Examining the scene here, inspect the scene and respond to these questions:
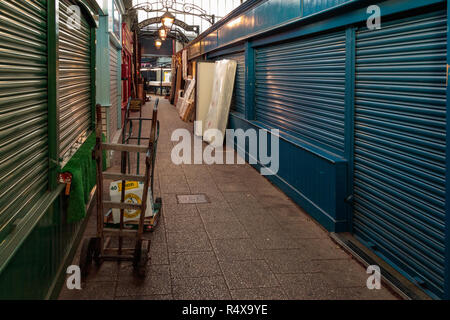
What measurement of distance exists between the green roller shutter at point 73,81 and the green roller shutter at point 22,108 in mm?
635

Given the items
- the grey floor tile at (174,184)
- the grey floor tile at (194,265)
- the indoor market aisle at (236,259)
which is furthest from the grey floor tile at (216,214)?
the grey floor tile at (194,265)

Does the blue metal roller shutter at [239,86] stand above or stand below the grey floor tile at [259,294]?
above

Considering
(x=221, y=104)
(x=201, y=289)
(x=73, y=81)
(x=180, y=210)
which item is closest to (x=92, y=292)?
(x=201, y=289)

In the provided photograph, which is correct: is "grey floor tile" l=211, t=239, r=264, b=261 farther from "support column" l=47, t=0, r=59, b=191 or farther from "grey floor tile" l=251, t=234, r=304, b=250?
"support column" l=47, t=0, r=59, b=191

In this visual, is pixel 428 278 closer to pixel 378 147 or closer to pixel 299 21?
pixel 378 147

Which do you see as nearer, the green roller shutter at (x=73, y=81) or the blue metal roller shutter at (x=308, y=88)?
the green roller shutter at (x=73, y=81)

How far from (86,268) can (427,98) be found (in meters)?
3.25

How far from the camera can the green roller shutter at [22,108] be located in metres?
2.64

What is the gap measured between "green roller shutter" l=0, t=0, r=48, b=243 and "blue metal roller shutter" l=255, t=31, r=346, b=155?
3.32 m

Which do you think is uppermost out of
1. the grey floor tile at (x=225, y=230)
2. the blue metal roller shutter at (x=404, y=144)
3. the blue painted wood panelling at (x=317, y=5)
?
the blue painted wood panelling at (x=317, y=5)

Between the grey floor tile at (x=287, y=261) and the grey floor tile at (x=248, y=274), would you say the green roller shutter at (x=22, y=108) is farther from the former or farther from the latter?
the grey floor tile at (x=287, y=261)

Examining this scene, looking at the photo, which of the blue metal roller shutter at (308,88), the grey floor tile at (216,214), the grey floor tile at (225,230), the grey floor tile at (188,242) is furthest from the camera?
the grey floor tile at (216,214)

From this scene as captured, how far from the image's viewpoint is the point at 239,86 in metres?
11.0

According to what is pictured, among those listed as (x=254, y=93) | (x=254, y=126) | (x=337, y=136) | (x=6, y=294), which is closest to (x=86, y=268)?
(x=6, y=294)
